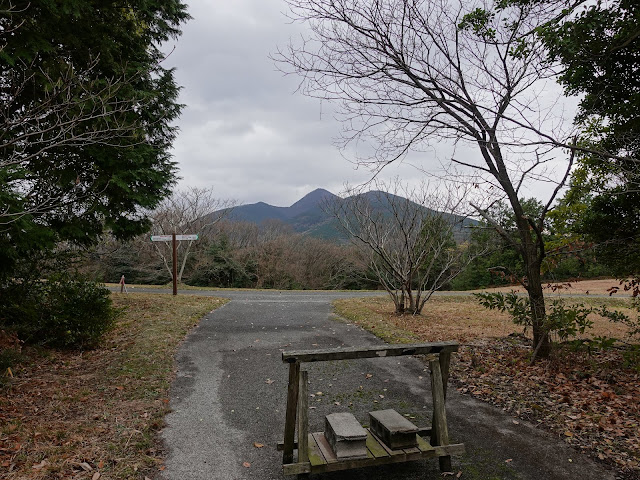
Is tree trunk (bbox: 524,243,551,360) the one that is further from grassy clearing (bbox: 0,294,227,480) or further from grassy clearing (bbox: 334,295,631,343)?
grassy clearing (bbox: 0,294,227,480)

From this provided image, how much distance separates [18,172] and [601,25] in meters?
7.58

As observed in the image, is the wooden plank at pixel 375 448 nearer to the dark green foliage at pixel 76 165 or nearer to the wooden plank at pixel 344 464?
the wooden plank at pixel 344 464

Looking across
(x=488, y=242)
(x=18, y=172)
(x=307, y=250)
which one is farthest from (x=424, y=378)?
(x=307, y=250)

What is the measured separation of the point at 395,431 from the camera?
3.14m

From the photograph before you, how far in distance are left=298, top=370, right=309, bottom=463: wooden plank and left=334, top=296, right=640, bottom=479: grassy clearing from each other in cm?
259

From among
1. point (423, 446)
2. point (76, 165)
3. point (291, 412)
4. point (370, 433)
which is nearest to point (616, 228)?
point (423, 446)

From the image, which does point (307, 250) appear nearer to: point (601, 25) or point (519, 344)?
point (519, 344)

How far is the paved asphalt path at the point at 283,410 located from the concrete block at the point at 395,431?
1.01ft

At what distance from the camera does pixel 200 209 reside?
2495cm

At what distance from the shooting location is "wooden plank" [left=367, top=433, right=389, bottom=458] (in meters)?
3.08

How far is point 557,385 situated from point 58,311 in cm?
770

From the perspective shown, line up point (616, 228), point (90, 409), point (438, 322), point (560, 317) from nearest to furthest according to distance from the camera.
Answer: point (90, 409), point (560, 317), point (616, 228), point (438, 322)

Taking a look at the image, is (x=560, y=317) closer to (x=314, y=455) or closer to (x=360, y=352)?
(x=360, y=352)

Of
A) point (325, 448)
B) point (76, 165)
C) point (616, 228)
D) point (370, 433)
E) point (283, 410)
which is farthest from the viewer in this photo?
point (616, 228)
